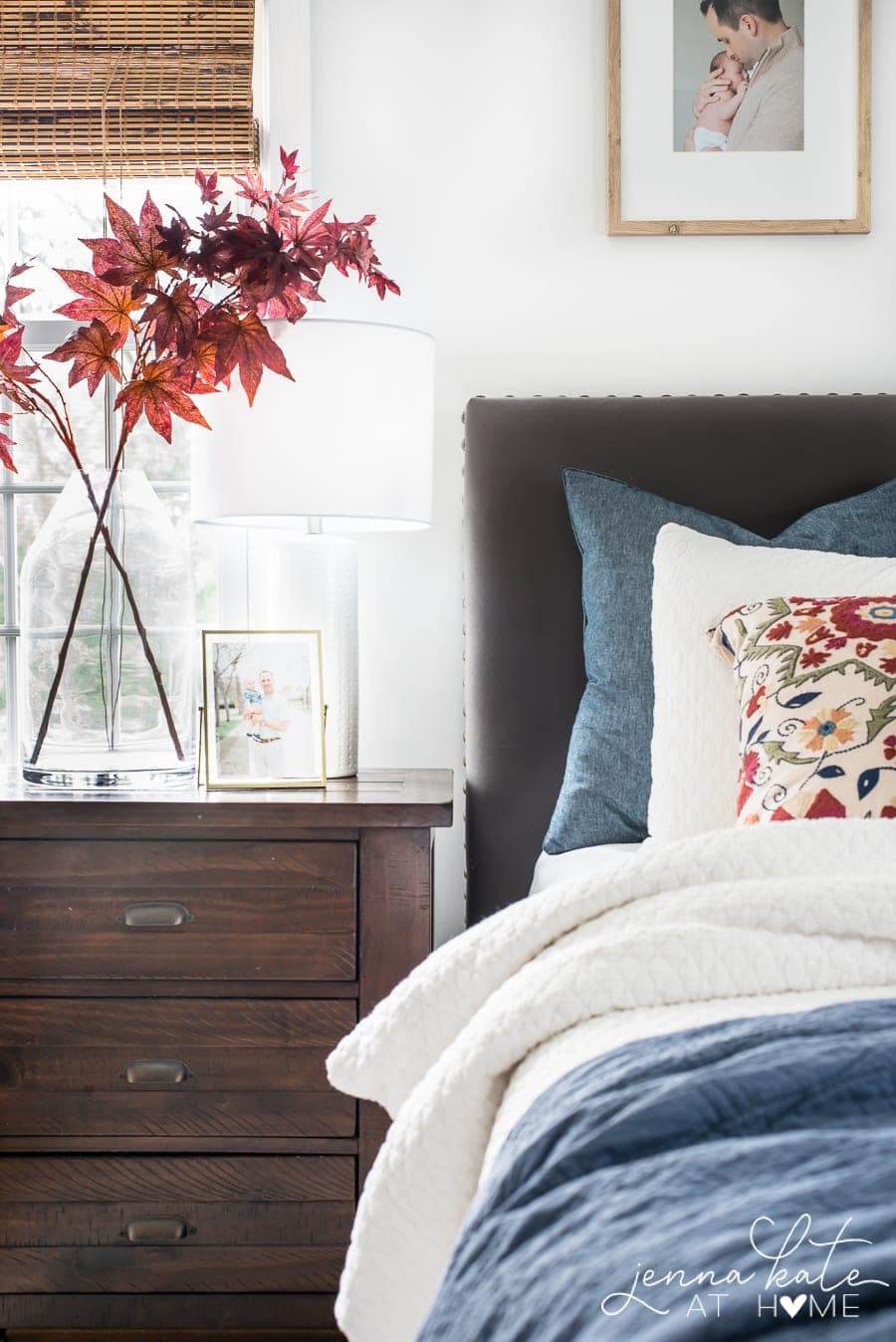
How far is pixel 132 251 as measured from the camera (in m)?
1.57

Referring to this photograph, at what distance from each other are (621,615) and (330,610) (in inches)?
17.3

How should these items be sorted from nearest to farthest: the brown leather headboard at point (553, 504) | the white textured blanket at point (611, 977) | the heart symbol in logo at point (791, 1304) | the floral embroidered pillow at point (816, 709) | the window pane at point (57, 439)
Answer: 1. the heart symbol in logo at point (791, 1304)
2. the white textured blanket at point (611, 977)
3. the floral embroidered pillow at point (816, 709)
4. the brown leather headboard at point (553, 504)
5. the window pane at point (57, 439)

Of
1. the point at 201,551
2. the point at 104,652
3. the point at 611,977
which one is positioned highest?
the point at 201,551

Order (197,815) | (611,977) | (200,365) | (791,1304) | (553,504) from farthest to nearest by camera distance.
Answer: (553,504) < (200,365) < (197,815) < (611,977) < (791,1304)

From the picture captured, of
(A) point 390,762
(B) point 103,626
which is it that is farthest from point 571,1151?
(A) point 390,762

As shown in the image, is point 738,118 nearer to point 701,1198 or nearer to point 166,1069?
point 166,1069

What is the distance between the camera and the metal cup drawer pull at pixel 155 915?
1.48 m

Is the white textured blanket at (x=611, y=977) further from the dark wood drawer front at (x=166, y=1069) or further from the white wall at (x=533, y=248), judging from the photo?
the white wall at (x=533, y=248)

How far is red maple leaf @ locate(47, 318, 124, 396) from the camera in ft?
5.19

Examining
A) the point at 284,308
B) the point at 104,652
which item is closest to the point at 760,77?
the point at 284,308

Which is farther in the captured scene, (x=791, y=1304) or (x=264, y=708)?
(x=264, y=708)

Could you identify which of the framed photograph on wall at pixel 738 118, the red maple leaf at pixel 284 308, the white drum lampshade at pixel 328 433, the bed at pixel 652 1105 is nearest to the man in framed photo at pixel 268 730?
the white drum lampshade at pixel 328 433

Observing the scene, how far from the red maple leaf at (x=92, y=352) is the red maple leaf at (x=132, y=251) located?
0.24 feet

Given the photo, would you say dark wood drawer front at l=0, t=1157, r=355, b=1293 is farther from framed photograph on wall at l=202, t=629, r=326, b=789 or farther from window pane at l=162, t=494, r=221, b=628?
window pane at l=162, t=494, r=221, b=628
